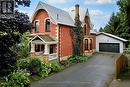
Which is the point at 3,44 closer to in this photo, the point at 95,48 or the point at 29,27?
the point at 29,27

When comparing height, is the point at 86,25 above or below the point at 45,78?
above

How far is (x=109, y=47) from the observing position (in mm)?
57938

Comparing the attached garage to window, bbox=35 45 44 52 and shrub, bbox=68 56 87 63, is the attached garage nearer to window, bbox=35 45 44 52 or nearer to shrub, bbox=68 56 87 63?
shrub, bbox=68 56 87 63

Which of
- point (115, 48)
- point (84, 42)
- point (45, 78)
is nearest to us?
point (45, 78)

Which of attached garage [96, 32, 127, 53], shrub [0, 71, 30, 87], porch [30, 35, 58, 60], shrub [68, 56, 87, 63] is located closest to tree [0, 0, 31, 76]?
shrub [0, 71, 30, 87]

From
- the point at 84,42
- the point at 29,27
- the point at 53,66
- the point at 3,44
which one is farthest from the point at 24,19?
the point at 84,42

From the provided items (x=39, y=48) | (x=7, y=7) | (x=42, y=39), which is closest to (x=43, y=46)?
(x=39, y=48)

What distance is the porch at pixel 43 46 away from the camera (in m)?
36.6

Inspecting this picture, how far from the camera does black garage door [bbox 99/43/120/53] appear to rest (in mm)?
57031

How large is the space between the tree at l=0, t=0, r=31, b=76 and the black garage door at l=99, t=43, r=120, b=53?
4421 cm

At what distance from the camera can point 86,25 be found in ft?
164

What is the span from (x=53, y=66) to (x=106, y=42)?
30.4m

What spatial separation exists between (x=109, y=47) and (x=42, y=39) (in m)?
24.4

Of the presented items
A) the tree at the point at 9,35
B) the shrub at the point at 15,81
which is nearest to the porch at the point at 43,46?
the shrub at the point at 15,81
